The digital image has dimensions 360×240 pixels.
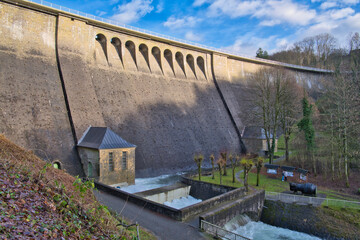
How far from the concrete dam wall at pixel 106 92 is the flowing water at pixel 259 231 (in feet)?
30.9

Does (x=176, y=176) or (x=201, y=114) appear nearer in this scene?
(x=176, y=176)

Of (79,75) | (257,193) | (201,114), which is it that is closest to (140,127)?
(79,75)

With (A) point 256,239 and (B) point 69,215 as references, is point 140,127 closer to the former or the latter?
(A) point 256,239

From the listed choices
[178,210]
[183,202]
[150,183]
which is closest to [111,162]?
[150,183]

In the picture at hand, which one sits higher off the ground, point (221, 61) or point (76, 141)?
point (221, 61)

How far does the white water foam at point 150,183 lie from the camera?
16719 mm

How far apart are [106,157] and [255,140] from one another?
19082 millimetres

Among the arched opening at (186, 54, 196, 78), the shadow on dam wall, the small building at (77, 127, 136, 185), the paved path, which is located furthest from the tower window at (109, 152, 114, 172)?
the arched opening at (186, 54, 196, 78)

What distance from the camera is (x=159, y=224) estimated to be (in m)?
9.61

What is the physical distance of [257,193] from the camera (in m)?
14.2

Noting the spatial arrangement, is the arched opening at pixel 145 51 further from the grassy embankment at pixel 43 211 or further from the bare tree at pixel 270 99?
the grassy embankment at pixel 43 211

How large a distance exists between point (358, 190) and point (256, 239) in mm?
8517

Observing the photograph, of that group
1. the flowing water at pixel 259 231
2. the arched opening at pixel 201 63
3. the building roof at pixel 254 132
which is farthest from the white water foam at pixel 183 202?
the arched opening at pixel 201 63

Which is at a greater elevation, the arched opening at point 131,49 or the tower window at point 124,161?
the arched opening at point 131,49
